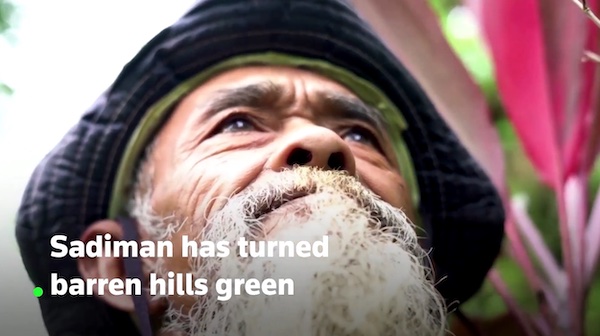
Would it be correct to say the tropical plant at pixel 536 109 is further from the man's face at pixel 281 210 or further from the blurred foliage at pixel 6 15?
the blurred foliage at pixel 6 15

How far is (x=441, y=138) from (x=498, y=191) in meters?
0.15

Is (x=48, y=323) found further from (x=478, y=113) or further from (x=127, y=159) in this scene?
(x=478, y=113)

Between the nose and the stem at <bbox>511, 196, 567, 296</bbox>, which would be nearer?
the nose

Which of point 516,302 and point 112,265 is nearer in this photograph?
point 112,265

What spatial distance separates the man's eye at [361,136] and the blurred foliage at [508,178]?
0.24 m

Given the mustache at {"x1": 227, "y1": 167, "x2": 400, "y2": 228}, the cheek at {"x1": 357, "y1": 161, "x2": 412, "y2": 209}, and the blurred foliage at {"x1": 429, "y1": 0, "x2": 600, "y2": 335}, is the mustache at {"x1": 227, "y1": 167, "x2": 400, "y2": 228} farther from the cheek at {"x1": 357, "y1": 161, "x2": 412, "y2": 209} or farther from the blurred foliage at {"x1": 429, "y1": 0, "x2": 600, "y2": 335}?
the blurred foliage at {"x1": 429, "y1": 0, "x2": 600, "y2": 335}

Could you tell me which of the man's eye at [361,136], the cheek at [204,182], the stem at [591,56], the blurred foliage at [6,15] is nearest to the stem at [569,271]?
the stem at [591,56]

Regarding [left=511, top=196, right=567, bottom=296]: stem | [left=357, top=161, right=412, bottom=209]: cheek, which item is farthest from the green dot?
→ [left=511, top=196, right=567, bottom=296]: stem

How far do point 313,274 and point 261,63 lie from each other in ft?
1.21

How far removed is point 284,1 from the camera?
1.18 m

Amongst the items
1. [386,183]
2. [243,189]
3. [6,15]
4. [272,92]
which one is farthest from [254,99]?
[6,15]

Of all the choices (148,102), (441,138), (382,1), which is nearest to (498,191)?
(441,138)

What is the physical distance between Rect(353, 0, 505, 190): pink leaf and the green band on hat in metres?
0.10

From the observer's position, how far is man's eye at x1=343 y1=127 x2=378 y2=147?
47.1 inches
